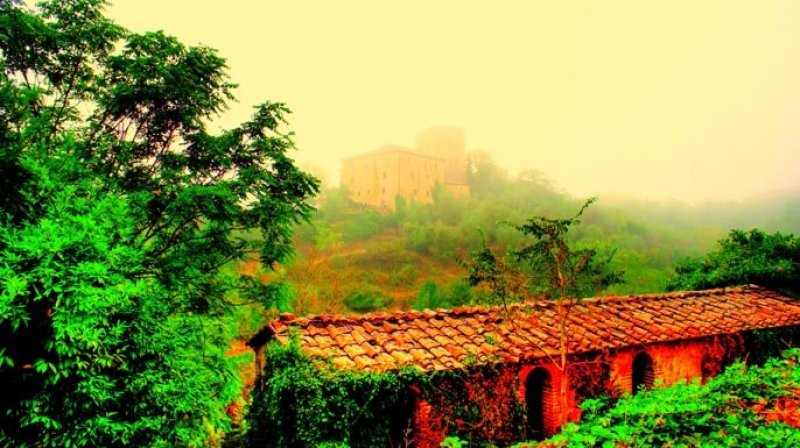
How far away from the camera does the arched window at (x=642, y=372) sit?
396 inches

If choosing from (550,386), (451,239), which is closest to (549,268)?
(550,386)

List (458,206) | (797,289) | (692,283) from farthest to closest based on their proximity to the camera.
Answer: (458,206) < (692,283) < (797,289)

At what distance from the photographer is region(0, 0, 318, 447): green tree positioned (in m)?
4.99

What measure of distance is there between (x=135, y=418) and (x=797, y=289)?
783 inches

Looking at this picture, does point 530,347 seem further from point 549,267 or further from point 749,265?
point 749,265

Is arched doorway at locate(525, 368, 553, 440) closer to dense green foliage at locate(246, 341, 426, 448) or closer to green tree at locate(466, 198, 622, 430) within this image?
green tree at locate(466, 198, 622, 430)

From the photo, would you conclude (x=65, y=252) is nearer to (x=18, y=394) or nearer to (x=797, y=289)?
(x=18, y=394)

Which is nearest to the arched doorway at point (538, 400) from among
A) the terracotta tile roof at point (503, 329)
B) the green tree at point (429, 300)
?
the terracotta tile roof at point (503, 329)

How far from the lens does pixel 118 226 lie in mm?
6191

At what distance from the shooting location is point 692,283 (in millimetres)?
17844

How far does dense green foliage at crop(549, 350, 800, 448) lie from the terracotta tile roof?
262 centimetres

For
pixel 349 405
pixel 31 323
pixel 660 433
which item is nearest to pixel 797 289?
pixel 660 433

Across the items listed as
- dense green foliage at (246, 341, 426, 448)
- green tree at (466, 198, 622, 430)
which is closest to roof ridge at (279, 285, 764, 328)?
green tree at (466, 198, 622, 430)

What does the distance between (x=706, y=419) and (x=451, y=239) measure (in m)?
51.6
